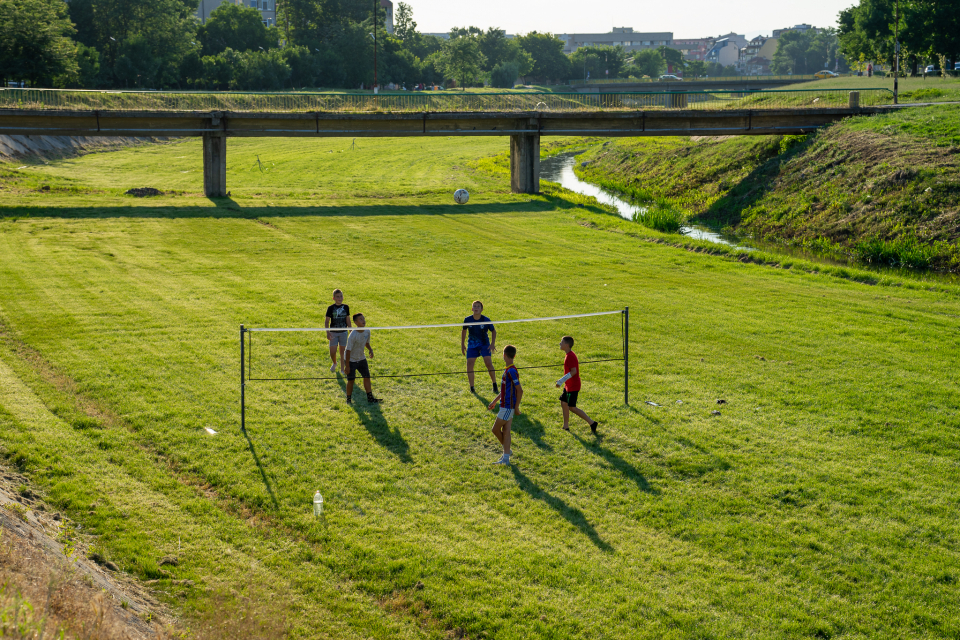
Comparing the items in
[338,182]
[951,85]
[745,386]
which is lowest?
[745,386]

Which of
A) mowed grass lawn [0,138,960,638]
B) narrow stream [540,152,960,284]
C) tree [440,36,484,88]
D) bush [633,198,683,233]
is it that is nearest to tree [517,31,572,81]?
tree [440,36,484,88]

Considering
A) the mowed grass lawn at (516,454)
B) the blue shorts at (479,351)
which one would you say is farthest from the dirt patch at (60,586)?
the blue shorts at (479,351)

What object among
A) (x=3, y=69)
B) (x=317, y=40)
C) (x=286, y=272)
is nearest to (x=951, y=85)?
(x=286, y=272)

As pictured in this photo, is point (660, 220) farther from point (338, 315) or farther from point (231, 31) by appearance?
point (231, 31)

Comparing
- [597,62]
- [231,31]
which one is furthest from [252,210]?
[597,62]

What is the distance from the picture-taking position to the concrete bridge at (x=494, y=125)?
Answer: 4222 cm

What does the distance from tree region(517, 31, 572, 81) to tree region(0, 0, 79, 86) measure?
125m

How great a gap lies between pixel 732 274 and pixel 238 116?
1087 inches

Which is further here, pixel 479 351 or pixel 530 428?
pixel 479 351

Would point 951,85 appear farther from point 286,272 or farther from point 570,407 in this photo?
point 570,407

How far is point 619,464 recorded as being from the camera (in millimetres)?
12109

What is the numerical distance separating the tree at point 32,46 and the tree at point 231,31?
129 ft

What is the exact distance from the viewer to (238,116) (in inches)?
1654

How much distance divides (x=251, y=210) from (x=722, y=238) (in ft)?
74.0
